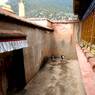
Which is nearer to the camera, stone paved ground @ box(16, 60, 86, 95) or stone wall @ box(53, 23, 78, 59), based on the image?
stone paved ground @ box(16, 60, 86, 95)

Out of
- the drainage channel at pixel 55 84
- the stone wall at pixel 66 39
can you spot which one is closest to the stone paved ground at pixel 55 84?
the drainage channel at pixel 55 84

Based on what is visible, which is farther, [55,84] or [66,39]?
[66,39]

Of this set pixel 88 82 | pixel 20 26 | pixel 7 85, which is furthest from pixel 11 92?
pixel 88 82

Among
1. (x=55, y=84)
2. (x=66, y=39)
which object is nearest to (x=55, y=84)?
(x=55, y=84)

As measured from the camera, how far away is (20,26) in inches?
259

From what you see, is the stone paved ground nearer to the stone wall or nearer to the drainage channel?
the drainage channel

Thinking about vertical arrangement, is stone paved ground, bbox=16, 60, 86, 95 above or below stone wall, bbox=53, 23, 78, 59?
below

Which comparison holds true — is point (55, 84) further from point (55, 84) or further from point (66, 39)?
point (66, 39)

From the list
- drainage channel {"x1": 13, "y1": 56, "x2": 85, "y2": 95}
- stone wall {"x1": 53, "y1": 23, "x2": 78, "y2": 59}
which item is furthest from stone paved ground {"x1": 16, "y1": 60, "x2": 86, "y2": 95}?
stone wall {"x1": 53, "y1": 23, "x2": 78, "y2": 59}

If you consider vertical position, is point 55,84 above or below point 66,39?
below

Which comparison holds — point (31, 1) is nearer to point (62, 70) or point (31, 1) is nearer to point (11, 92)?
point (62, 70)

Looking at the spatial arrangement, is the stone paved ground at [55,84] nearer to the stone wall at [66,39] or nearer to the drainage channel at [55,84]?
the drainage channel at [55,84]

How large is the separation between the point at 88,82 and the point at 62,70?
7743 mm

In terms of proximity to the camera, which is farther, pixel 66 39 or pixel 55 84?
pixel 66 39
